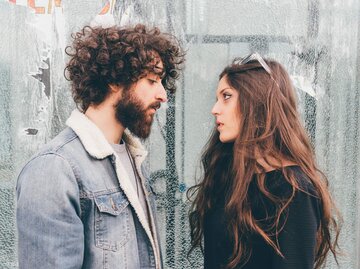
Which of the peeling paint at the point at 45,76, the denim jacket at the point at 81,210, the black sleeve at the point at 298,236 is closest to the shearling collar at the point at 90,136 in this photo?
the denim jacket at the point at 81,210

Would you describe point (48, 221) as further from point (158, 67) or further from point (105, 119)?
point (158, 67)

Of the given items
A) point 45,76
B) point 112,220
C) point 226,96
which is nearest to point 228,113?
point 226,96

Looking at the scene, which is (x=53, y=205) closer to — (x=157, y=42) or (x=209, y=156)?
(x=157, y=42)

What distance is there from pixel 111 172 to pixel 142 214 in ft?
0.63

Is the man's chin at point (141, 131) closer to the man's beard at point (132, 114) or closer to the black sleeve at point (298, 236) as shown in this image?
the man's beard at point (132, 114)

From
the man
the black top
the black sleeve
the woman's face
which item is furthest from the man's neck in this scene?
the black sleeve

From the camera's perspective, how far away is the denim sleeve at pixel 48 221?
4.83 ft

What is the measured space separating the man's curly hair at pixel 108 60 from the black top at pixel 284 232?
24.5 inches

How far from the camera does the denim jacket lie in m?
1.48

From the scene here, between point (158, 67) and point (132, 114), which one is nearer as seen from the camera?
point (132, 114)

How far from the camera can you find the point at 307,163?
1873 millimetres

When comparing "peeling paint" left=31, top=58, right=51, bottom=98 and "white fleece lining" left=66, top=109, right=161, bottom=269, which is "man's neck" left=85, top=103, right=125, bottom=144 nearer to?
"white fleece lining" left=66, top=109, right=161, bottom=269

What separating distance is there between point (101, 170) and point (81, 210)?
17 centimetres

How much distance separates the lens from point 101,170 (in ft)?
5.57
